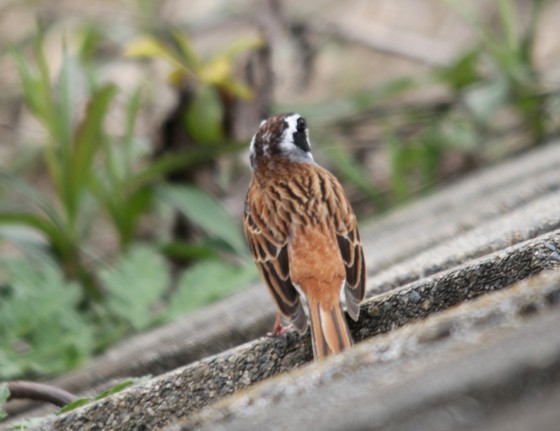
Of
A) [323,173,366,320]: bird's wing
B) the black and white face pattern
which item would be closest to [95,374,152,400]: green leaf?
[323,173,366,320]: bird's wing

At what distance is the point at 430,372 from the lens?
1.33 m

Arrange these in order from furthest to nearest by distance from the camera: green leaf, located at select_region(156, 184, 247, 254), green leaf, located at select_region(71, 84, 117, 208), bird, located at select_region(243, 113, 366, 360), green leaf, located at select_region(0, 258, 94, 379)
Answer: green leaf, located at select_region(156, 184, 247, 254) < green leaf, located at select_region(71, 84, 117, 208) < green leaf, located at select_region(0, 258, 94, 379) < bird, located at select_region(243, 113, 366, 360)

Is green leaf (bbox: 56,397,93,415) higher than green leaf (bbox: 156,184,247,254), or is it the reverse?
green leaf (bbox: 156,184,247,254)

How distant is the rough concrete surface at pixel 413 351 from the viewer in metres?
1.21

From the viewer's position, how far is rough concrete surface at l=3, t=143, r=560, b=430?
47.6 inches

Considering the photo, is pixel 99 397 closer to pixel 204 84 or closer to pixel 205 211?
pixel 205 211

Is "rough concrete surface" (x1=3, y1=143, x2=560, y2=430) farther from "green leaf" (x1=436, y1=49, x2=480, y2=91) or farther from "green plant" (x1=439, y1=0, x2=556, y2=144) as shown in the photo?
"green leaf" (x1=436, y1=49, x2=480, y2=91)

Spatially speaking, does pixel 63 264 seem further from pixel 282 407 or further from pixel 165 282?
pixel 282 407

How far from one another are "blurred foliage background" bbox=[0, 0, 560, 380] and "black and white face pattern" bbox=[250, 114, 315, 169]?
93 cm

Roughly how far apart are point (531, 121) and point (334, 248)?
3.33m

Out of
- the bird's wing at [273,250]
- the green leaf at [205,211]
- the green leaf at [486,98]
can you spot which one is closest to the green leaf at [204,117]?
the green leaf at [205,211]

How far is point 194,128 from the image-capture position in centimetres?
531

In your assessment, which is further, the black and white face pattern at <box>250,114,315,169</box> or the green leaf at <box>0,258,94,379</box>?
the green leaf at <box>0,258,94,379</box>

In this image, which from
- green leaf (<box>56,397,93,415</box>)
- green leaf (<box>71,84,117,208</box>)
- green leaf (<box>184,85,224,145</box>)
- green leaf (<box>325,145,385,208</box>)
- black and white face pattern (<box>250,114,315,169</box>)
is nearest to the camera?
green leaf (<box>56,397,93,415</box>)
